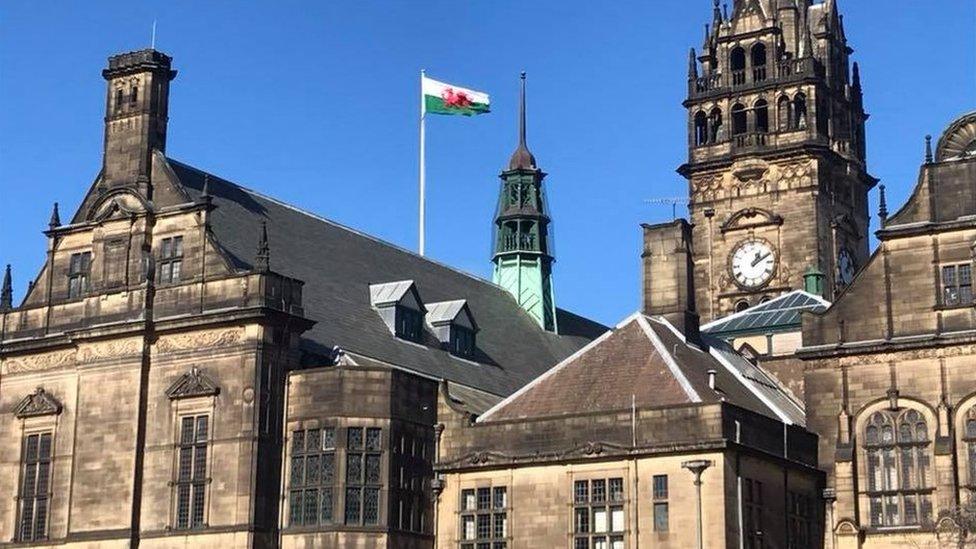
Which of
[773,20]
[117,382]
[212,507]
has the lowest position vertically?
[212,507]

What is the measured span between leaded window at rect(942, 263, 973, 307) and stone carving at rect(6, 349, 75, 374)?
28742 millimetres

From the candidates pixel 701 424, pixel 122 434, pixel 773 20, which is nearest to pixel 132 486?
pixel 122 434

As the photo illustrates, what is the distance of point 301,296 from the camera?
5659 centimetres

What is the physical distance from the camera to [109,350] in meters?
57.0

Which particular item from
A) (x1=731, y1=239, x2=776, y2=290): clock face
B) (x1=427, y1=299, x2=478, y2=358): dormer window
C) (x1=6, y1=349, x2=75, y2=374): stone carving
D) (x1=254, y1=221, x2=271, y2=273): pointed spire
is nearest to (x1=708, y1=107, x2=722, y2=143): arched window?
(x1=731, y1=239, x2=776, y2=290): clock face

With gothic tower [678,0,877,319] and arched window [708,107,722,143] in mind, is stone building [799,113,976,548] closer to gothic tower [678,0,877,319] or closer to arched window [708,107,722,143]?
gothic tower [678,0,877,319]

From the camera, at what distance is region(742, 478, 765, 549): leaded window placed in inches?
1966

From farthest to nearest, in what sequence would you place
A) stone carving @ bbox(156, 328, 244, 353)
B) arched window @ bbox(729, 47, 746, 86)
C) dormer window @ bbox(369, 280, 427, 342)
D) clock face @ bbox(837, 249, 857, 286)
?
arched window @ bbox(729, 47, 746, 86)
clock face @ bbox(837, 249, 857, 286)
dormer window @ bbox(369, 280, 427, 342)
stone carving @ bbox(156, 328, 244, 353)

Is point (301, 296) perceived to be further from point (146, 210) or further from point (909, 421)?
point (909, 421)

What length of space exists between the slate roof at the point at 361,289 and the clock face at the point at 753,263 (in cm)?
1793

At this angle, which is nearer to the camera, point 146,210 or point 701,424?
point 701,424

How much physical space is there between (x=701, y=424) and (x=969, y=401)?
876 centimetres

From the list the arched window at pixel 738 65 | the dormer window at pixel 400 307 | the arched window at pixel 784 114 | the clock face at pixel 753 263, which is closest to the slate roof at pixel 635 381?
the dormer window at pixel 400 307

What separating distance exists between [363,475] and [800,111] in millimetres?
44878
